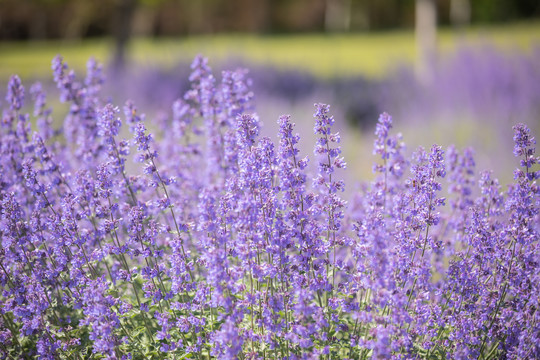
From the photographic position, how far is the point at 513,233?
265 cm

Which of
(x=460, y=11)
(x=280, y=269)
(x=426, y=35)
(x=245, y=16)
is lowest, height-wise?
(x=280, y=269)

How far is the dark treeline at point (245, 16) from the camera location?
129ft

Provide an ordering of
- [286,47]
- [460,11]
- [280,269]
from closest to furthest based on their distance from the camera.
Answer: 1. [280,269]
2. [286,47]
3. [460,11]

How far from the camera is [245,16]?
49.1 metres

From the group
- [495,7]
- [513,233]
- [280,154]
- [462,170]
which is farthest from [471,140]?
[495,7]

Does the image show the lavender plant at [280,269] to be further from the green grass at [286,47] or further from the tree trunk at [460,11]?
the tree trunk at [460,11]

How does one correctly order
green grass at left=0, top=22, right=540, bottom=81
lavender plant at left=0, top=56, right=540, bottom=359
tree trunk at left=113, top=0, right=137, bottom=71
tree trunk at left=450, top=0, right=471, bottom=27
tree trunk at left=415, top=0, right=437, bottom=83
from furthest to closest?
tree trunk at left=450, top=0, right=471, bottom=27, green grass at left=0, top=22, right=540, bottom=81, tree trunk at left=113, top=0, right=137, bottom=71, tree trunk at left=415, top=0, right=437, bottom=83, lavender plant at left=0, top=56, right=540, bottom=359

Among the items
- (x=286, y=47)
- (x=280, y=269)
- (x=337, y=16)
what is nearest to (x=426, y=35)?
(x=280, y=269)

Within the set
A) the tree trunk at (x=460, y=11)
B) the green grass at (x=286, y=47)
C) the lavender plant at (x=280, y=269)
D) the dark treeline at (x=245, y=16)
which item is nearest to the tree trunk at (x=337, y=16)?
the dark treeline at (x=245, y=16)

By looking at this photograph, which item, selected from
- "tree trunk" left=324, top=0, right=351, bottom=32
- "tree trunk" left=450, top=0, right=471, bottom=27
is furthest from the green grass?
"tree trunk" left=324, top=0, right=351, bottom=32

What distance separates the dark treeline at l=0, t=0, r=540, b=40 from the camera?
3922 centimetres

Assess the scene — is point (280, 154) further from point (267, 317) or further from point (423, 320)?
point (423, 320)

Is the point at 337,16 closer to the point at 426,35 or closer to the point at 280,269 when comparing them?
the point at 426,35

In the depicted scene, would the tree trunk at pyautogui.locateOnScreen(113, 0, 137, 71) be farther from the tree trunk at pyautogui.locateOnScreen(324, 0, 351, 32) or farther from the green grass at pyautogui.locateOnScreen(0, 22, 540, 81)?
the tree trunk at pyautogui.locateOnScreen(324, 0, 351, 32)
